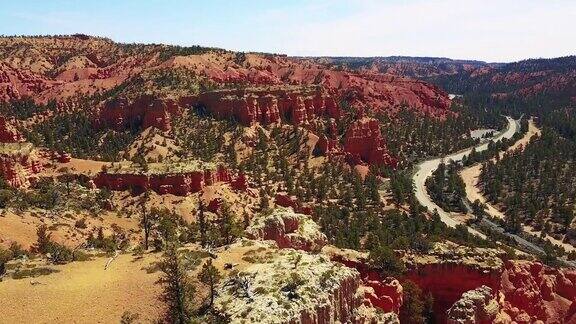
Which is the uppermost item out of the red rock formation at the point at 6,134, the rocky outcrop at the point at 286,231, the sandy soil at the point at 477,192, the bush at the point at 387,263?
the red rock formation at the point at 6,134

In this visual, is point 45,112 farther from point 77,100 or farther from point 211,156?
point 211,156

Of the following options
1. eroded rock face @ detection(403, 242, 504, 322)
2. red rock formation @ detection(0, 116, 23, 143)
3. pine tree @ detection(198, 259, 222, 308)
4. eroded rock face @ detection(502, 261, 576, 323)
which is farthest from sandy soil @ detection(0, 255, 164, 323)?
red rock formation @ detection(0, 116, 23, 143)

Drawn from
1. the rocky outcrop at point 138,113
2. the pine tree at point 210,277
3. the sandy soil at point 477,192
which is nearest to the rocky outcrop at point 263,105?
the rocky outcrop at point 138,113

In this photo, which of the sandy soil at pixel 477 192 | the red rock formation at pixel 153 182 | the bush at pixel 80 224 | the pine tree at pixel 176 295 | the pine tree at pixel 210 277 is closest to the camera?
the pine tree at pixel 176 295

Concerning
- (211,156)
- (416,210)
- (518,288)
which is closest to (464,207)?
(416,210)

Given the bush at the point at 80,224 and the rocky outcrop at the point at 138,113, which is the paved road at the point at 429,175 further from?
the bush at the point at 80,224
